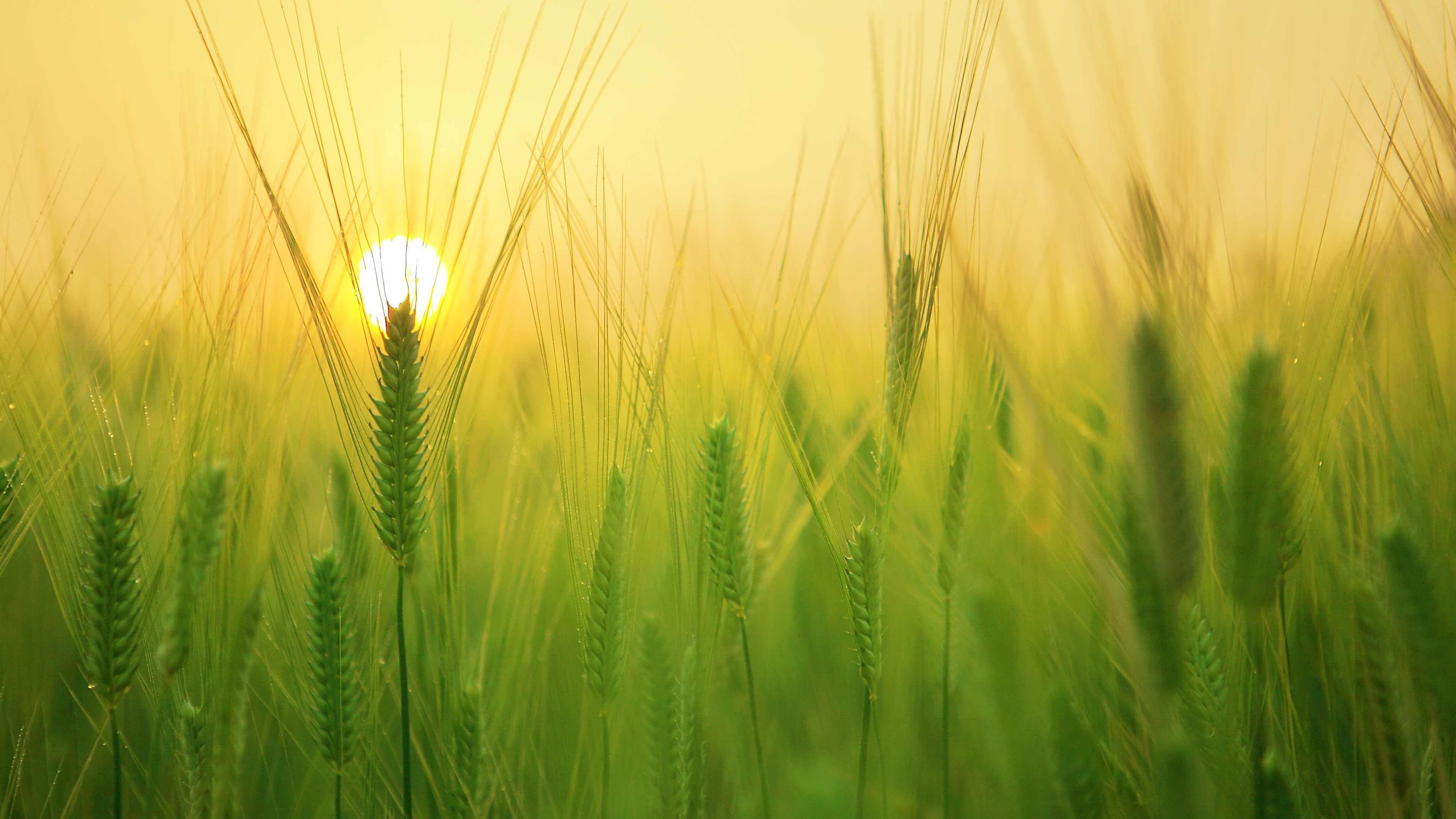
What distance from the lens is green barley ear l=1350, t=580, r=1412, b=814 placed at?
83 cm

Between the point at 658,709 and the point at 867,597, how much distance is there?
32 centimetres

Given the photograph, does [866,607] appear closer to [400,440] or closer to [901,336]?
[901,336]

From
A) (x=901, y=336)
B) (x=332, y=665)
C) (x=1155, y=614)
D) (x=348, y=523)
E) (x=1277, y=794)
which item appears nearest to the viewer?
(x=1155, y=614)

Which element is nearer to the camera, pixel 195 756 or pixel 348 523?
pixel 195 756

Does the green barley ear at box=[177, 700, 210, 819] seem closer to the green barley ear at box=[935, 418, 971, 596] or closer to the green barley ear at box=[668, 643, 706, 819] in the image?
the green barley ear at box=[668, 643, 706, 819]

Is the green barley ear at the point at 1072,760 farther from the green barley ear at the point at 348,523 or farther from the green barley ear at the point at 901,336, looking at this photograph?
the green barley ear at the point at 348,523

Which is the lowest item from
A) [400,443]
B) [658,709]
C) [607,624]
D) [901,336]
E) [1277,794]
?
[1277,794]

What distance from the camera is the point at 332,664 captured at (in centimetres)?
82

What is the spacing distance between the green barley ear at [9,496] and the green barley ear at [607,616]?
843mm

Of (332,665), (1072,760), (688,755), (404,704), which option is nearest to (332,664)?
(332,665)

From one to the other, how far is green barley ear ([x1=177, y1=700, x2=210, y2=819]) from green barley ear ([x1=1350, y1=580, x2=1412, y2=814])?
4.47 ft

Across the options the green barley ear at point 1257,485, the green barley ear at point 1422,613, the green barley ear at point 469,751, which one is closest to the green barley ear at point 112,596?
the green barley ear at point 469,751

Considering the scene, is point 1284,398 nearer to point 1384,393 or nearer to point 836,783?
point 1384,393

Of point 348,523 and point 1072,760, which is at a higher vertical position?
point 348,523
